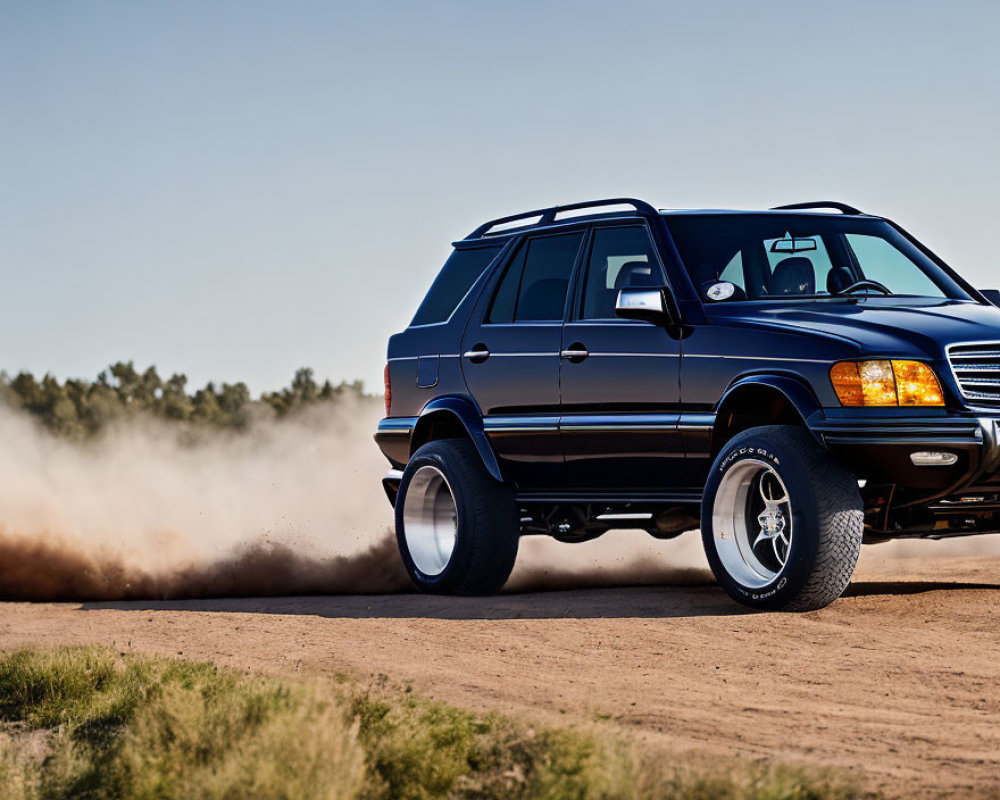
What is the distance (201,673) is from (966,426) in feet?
13.3

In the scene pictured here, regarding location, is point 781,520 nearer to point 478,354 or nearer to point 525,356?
point 525,356

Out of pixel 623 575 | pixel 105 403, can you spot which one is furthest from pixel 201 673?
pixel 105 403

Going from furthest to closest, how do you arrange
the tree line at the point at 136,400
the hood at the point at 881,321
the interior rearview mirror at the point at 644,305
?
the tree line at the point at 136,400
the interior rearview mirror at the point at 644,305
the hood at the point at 881,321

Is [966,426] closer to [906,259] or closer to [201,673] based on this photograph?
[906,259]

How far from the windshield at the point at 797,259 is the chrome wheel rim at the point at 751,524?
1134mm

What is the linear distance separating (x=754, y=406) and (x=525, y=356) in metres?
1.75

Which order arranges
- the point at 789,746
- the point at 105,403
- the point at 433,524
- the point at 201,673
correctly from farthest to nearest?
the point at 105,403
the point at 433,524
the point at 201,673
the point at 789,746

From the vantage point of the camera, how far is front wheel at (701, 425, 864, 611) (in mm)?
8398

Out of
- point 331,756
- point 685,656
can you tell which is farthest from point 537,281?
point 331,756

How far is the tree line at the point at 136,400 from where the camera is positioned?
70.1 metres

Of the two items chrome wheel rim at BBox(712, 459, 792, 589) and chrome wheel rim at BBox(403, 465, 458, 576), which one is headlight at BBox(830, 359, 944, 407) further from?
chrome wheel rim at BBox(403, 465, 458, 576)

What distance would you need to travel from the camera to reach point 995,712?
6500 millimetres

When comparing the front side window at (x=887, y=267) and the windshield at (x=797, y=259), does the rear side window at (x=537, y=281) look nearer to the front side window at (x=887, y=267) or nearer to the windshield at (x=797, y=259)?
the windshield at (x=797, y=259)

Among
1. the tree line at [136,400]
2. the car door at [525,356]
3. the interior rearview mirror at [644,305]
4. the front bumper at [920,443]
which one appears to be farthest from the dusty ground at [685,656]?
the tree line at [136,400]
